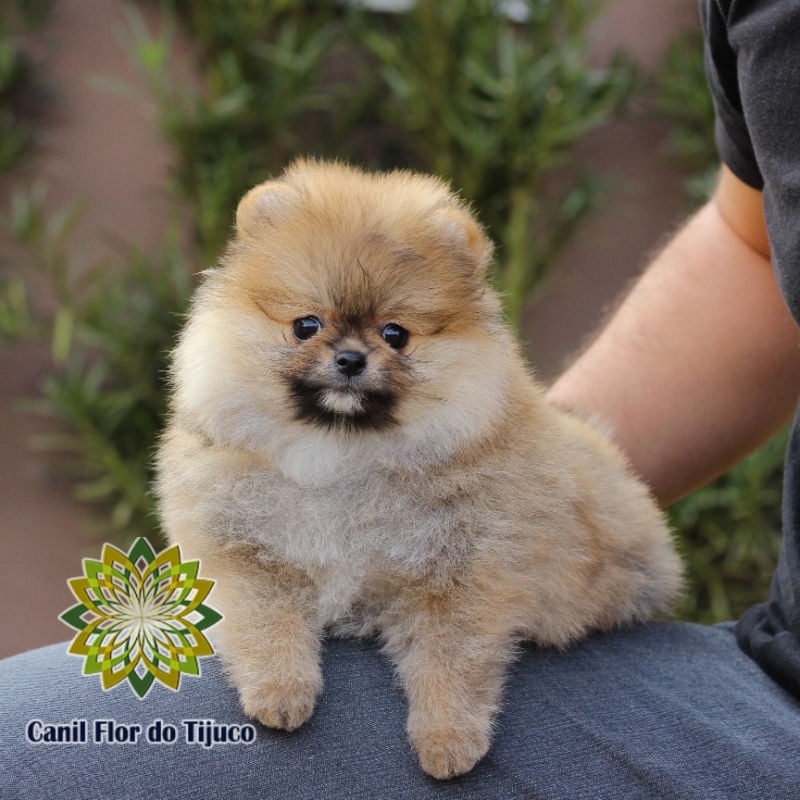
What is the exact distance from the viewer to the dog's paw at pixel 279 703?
1227 mm

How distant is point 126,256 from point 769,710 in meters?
2.85

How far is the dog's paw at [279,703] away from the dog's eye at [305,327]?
48 centimetres

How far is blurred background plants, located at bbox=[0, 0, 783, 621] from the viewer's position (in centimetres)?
333

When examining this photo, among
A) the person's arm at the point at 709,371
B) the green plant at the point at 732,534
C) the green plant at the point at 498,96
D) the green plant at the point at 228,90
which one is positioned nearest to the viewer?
the person's arm at the point at 709,371

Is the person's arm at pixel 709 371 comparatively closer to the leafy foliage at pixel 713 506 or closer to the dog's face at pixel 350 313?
the dog's face at pixel 350 313

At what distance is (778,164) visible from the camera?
4.71 ft

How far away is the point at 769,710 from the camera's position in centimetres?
142

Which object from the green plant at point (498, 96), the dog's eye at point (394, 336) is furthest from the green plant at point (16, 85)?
the dog's eye at point (394, 336)

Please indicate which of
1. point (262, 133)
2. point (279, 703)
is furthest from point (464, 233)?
point (262, 133)

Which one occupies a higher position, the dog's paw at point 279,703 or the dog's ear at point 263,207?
the dog's ear at point 263,207

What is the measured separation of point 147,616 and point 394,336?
0.54 metres

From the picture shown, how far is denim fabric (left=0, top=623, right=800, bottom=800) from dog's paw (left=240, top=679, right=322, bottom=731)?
0.09 ft

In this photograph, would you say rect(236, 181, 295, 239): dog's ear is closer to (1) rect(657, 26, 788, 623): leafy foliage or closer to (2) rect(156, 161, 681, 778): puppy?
(2) rect(156, 161, 681, 778): puppy

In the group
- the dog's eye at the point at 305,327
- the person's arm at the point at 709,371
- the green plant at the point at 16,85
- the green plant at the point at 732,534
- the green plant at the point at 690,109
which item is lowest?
the green plant at the point at 732,534
